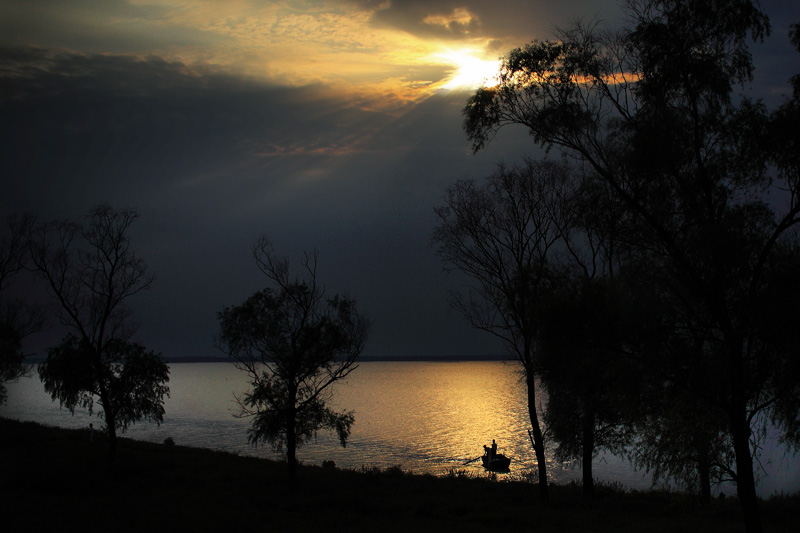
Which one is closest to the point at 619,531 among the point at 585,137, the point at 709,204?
the point at 709,204

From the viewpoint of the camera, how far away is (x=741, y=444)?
13.6 metres

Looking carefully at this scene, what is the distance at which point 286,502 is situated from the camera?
73.3ft

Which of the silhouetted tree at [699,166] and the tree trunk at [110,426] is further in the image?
the tree trunk at [110,426]

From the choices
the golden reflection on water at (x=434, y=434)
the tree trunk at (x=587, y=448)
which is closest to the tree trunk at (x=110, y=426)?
the golden reflection on water at (x=434, y=434)

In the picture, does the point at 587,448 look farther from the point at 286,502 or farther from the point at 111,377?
the point at 111,377

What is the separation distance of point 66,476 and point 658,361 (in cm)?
2639

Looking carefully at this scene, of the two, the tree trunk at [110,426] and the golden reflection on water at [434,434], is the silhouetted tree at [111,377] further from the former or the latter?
the golden reflection on water at [434,434]

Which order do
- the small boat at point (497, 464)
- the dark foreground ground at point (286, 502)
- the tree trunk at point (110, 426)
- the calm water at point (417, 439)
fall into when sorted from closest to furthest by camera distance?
the dark foreground ground at point (286, 502)
the tree trunk at point (110, 426)
the small boat at point (497, 464)
the calm water at point (417, 439)

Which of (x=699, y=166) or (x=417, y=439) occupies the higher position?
(x=699, y=166)

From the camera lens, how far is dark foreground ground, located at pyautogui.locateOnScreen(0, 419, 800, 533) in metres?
18.3

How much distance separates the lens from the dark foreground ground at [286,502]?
60.1ft

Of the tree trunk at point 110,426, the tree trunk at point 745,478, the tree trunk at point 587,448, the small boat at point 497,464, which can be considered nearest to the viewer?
the tree trunk at point 745,478

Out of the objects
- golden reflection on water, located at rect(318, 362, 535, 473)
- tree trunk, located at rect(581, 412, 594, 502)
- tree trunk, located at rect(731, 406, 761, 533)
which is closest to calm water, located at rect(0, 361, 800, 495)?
golden reflection on water, located at rect(318, 362, 535, 473)

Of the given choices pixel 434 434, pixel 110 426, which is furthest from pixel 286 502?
pixel 434 434
